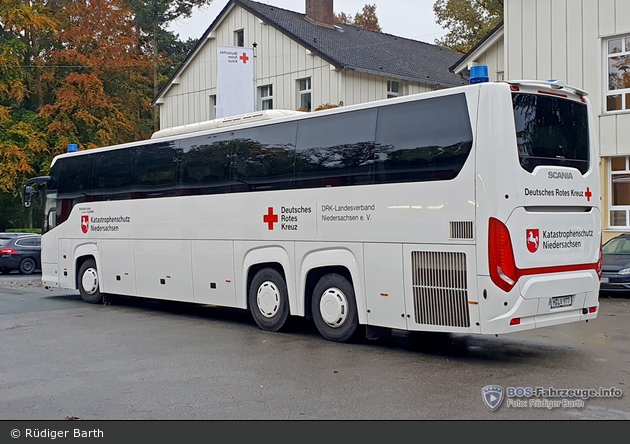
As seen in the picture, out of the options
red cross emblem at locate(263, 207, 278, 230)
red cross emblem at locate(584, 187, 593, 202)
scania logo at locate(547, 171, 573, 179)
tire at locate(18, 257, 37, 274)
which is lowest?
tire at locate(18, 257, 37, 274)

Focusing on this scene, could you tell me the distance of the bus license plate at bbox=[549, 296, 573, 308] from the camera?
9516 mm

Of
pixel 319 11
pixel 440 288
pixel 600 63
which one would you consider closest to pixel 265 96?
pixel 319 11

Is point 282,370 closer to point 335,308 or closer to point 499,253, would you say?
point 335,308

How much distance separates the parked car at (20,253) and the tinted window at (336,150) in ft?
63.2

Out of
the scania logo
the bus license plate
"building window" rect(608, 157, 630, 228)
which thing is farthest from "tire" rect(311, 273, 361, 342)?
"building window" rect(608, 157, 630, 228)

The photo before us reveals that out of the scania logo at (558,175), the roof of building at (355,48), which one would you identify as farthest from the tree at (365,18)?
the scania logo at (558,175)

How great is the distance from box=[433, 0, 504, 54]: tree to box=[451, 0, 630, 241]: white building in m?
22.6

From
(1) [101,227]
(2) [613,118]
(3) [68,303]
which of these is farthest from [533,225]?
(2) [613,118]

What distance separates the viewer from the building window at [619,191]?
21.2 metres

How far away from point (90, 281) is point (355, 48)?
20.7m

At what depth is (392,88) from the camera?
3416cm

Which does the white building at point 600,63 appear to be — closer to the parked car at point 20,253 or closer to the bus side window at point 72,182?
the bus side window at point 72,182

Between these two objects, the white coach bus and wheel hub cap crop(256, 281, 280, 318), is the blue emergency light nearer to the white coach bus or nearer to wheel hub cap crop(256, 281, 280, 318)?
the white coach bus

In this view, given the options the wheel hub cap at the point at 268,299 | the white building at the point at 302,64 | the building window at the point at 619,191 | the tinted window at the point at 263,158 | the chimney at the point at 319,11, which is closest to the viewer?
the tinted window at the point at 263,158
